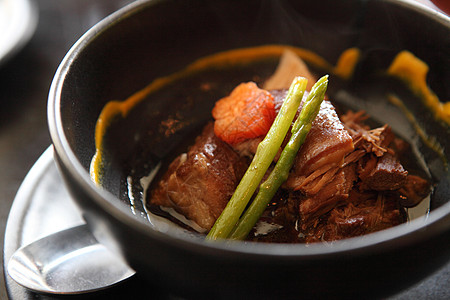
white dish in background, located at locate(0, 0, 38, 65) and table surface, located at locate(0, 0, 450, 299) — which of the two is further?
white dish in background, located at locate(0, 0, 38, 65)

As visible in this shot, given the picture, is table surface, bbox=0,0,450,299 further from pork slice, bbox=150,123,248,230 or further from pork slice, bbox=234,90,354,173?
pork slice, bbox=150,123,248,230

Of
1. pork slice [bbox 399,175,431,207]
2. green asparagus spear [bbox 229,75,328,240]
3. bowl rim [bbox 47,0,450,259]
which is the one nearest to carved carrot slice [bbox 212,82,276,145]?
green asparagus spear [bbox 229,75,328,240]

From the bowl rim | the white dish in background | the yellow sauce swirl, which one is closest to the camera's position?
the bowl rim

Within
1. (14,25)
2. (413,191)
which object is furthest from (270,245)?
(14,25)

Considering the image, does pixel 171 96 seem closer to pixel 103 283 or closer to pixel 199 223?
pixel 199 223

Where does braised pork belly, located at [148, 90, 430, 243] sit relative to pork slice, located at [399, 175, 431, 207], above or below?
above

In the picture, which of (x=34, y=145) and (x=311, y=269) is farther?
(x=34, y=145)

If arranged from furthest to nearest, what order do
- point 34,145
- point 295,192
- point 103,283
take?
point 34,145
point 295,192
point 103,283

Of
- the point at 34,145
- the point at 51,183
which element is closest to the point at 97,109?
the point at 51,183
